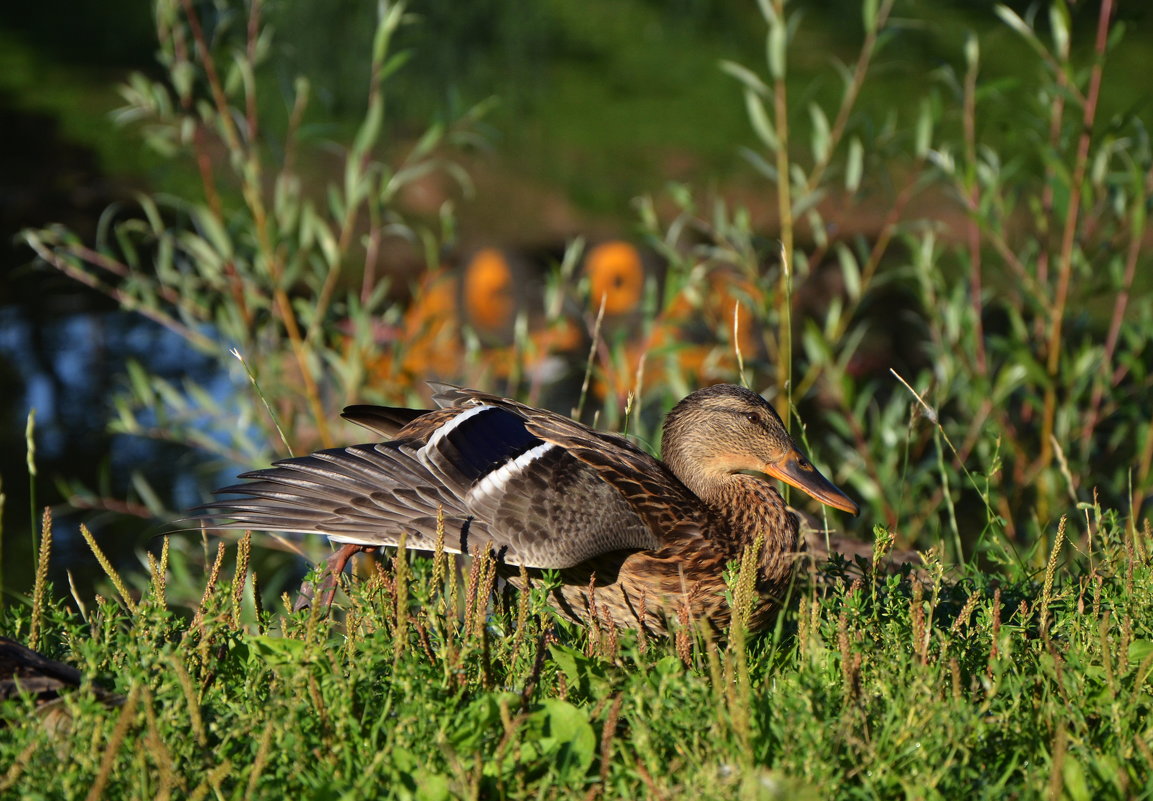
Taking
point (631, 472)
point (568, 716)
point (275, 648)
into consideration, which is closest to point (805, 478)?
point (631, 472)

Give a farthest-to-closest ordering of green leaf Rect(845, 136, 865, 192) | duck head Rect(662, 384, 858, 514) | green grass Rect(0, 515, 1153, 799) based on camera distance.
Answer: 1. green leaf Rect(845, 136, 865, 192)
2. duck head Rect(662, 384, 858, 514)
3. green grass Rect(0, 515, 1153, 799)

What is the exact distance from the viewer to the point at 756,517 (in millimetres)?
3521

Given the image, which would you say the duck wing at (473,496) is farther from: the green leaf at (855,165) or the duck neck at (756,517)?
the green leaf at (855,165)

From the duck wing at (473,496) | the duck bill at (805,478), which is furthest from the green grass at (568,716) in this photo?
the duck bill at (805,478)

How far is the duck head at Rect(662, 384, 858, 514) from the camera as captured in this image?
11.8ft

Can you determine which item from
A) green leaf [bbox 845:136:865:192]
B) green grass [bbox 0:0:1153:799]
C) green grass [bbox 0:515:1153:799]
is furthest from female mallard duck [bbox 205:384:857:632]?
green leaf [bbox 845:136:865:192]

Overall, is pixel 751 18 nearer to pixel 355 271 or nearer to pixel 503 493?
pixel 355 271

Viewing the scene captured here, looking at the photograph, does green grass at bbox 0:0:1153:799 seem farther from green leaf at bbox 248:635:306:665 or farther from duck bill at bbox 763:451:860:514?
duck bill at bbox 763:451:860:514

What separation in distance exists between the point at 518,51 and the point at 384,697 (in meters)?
17.0

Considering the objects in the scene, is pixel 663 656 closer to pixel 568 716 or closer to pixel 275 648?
pixel 568 716

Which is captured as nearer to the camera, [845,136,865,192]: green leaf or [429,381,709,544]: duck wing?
[429,381,709,544]: duck wing

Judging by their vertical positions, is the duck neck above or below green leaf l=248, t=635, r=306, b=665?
below

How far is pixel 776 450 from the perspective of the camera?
11.9ft

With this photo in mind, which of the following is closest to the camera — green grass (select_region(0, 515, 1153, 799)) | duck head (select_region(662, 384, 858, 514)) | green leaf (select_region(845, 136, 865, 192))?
green grass (select_region(0, 515, 1153, 799))
